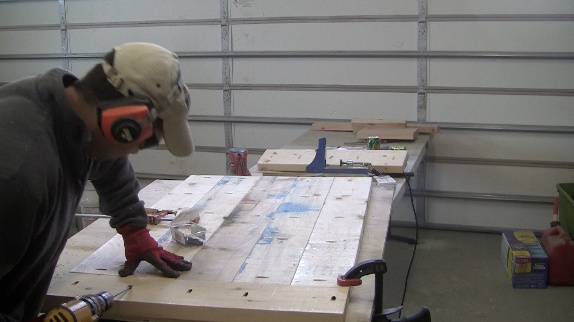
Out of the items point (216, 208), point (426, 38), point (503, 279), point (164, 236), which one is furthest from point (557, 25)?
point (164, 236)

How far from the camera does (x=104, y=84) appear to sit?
4.59 ft

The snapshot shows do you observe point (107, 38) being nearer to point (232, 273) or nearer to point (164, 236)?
point (164, 236)

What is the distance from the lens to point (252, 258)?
1.78 m

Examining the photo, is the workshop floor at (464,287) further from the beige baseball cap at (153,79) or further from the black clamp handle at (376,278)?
the beige baseball cap at (153,79)

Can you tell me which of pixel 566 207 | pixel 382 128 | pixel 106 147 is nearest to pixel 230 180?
pixel 106 147

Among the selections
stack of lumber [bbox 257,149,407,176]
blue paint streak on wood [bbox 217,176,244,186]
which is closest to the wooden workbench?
blue paint streak on wood [bbox 217,176,244,186]

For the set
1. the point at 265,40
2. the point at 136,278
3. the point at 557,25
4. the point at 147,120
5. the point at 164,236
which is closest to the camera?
the point at 147,120

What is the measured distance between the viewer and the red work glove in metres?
1.69

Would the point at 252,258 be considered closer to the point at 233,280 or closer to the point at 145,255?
the point at 233,280

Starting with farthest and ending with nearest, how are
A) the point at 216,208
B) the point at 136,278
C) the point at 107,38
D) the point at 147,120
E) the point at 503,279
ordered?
1. the point at 107,38
2. the point at 503,279
3. the point at 216,208
4. the point at 136,278
5. the point at 147,120

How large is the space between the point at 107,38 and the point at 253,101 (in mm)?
1450

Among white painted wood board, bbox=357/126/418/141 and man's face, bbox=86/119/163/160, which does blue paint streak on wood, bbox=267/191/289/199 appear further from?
white painted wood board, bbox=357/126/418/141

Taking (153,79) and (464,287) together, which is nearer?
(153,79)

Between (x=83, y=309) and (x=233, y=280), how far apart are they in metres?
0.42
